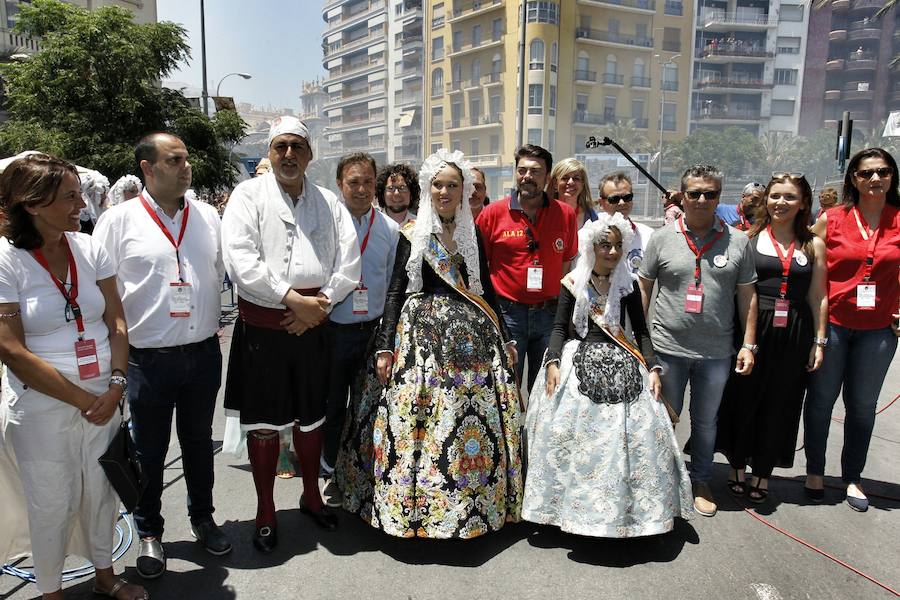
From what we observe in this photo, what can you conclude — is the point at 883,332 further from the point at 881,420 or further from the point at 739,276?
the point at 881,420

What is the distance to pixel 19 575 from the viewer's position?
2973mm

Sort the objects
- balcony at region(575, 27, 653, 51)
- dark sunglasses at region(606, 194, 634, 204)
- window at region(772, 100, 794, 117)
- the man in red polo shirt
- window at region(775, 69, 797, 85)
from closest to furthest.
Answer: the man in red polo shirt → dark sunglasses at region(606, 194, 634, 204) → balcony at region(575, 27, 653, 51) → window at region(775, 69, 797, 85) → window at region(772, 100, 794, 117)

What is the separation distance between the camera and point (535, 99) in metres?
48.2

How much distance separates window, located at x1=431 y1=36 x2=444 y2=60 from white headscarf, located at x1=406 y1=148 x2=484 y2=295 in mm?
58127

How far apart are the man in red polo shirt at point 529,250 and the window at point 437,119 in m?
56.3

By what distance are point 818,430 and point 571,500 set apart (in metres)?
1.94

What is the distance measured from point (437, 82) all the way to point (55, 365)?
195 ft

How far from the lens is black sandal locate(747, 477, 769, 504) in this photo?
12.8ft

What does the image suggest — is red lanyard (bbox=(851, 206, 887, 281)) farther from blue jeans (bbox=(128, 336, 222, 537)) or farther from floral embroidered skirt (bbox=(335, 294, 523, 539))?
blue jeans (bbox=(128, 336, 222, 537))

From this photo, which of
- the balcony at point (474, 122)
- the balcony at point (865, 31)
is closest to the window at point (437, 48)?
the balcony at point (474, 122)

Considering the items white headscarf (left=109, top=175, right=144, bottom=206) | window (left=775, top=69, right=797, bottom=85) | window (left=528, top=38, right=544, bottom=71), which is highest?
window (left=775, top=69, right=797, bottom=85)

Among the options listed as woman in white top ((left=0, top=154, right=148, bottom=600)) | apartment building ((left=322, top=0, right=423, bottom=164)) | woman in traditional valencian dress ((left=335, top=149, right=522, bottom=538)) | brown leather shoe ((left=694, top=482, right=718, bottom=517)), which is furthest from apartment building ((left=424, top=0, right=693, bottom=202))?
woman in white top ((left=0, top=154, right=148, bottom=600))

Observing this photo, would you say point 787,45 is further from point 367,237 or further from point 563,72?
point 367,237

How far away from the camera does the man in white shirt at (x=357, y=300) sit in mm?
3670
